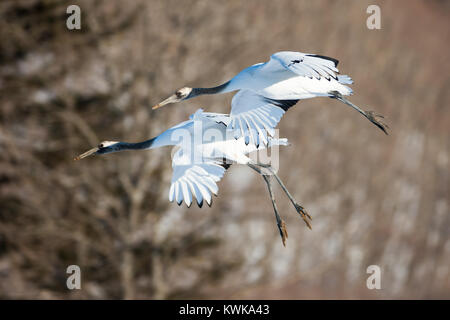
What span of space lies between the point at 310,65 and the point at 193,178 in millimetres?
513

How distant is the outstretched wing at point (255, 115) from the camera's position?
4.97ft

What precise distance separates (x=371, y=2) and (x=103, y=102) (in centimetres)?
483

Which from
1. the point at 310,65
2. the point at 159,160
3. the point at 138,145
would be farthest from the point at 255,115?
the point at 159,160

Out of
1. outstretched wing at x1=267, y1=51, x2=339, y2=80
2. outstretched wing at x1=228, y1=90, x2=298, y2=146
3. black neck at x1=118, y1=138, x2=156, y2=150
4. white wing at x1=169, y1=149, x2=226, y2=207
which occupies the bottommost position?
white wing at x1=169, y1=149, x2=226, y2=207

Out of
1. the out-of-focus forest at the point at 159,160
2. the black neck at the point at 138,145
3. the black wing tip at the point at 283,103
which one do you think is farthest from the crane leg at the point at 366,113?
the out-of-focus forest at the point at 159,160

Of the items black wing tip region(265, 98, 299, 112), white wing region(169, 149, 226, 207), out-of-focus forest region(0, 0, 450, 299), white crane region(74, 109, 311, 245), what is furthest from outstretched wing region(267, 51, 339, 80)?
out-of-focus forest region(0, 0, 450, 299)

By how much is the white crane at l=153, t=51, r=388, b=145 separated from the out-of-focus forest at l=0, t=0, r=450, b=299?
179 inches

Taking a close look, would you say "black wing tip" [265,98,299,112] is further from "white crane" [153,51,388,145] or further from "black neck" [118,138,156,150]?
"black neck" [118,138,156,150]

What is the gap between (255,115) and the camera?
1.58 m

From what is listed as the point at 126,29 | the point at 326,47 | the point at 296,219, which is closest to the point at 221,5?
the point at 126,29

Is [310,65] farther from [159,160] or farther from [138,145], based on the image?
Answer: [159,160]

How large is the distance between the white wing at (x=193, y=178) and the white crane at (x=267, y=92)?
207 millimetres

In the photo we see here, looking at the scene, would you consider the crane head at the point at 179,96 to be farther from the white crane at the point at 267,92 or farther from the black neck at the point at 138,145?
the black neck at the point at 138,145

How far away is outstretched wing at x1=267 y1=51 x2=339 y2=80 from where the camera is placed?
1.44 metres
